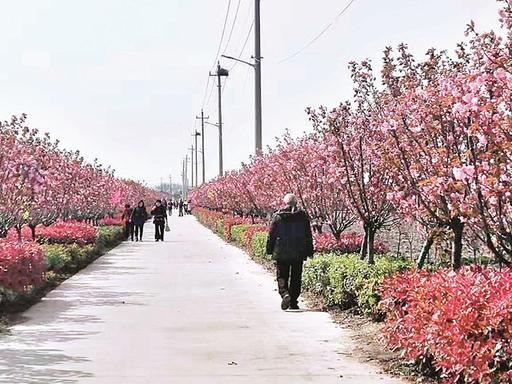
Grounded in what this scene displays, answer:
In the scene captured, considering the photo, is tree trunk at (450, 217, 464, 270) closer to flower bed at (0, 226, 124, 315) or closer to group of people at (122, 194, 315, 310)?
group of people at (122, 194, 315, 310)

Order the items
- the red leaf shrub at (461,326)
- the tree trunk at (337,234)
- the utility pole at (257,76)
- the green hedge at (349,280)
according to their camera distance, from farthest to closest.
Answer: the utility pole at (257,76) < the tree trunk at (337,234) < the green hedge at (349,280) < the red leaf shrub at (461,326)

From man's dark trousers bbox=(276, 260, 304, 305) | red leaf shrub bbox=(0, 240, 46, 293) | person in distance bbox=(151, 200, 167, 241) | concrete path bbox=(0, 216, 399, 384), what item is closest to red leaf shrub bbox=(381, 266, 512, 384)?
concrete path bbox=(0, 216, 399, 384)

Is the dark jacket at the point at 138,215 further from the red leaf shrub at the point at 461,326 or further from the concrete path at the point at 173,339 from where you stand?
the red leaf shrub at the point at 461,326

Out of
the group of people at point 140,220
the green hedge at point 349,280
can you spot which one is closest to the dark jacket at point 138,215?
the group of people at point 140,220

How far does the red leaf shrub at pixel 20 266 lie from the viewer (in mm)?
11042

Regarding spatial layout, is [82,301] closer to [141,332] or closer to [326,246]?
[141,332]

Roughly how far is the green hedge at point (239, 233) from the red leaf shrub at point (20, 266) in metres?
12.4

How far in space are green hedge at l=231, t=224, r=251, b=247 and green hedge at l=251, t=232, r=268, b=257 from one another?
3904mm

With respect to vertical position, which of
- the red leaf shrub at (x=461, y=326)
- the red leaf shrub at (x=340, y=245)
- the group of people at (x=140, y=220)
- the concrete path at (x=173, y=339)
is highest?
the group of people at (x=140, y=220)

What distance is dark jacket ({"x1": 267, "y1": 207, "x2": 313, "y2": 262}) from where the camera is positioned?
11602mm

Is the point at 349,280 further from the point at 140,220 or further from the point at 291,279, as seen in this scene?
the point at 140,220

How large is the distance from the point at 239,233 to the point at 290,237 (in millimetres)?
14562

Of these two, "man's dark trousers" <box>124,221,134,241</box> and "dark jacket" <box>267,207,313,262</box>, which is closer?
"dark jacket" <box>267,207,313,262</box>

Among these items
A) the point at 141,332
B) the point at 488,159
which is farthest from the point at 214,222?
the point at 488,159
